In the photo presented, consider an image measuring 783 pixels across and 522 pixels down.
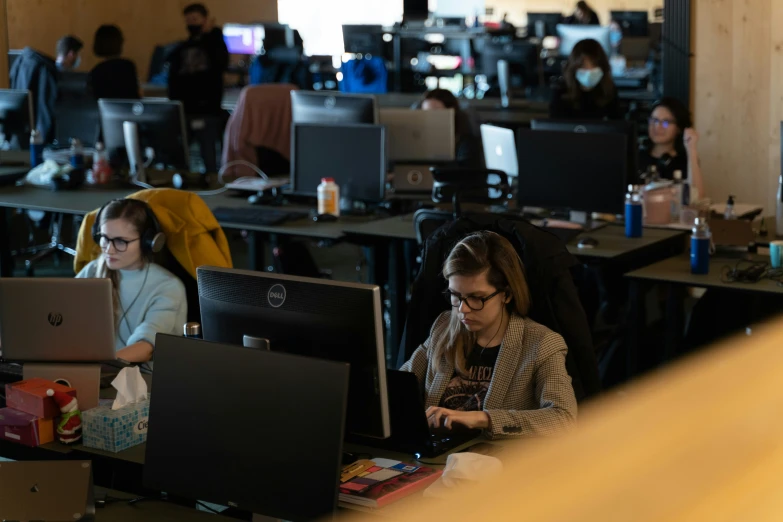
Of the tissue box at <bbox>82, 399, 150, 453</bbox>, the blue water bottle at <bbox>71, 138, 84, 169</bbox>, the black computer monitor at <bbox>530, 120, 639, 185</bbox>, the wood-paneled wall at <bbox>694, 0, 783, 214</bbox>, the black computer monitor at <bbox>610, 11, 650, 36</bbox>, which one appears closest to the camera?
the tissue box at <bbox>82, 399, 150, 453</bbox>

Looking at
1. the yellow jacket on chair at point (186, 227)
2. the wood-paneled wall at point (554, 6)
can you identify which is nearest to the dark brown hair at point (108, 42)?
the yellow jacket on chair at point (186, 227)

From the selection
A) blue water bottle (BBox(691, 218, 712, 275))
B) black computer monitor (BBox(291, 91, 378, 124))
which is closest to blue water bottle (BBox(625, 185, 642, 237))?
blue water bottle (BBox(691, 218, 712, 275))

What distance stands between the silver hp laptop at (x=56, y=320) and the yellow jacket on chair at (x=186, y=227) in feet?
2.63

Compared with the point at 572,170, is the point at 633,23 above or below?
above

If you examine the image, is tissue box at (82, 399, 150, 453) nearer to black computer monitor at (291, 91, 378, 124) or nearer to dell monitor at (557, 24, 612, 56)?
black computer monitor at (291, 91, 378, 124)

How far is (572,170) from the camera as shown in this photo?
15.0ft

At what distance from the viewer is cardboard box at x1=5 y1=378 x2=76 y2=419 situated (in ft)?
8.21

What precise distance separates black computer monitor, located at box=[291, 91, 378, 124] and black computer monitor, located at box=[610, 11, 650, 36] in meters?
6.88

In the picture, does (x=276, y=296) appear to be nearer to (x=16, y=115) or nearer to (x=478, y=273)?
(x=478, y=273)

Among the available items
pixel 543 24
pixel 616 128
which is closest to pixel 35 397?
pixel 616 128

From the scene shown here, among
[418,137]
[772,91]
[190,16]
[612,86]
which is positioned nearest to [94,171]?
[418,137]

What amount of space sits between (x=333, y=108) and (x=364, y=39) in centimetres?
515

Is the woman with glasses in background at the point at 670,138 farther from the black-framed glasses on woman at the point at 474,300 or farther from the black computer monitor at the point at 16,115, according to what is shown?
the black computer monitor at the point at 16,115

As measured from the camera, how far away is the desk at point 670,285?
3988 mm
